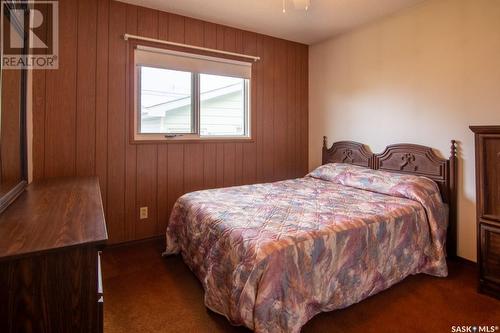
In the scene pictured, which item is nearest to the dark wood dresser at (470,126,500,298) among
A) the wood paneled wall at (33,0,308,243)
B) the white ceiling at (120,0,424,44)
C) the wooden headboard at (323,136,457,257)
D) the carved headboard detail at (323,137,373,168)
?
the wooden headboard at (323,136,457,257)

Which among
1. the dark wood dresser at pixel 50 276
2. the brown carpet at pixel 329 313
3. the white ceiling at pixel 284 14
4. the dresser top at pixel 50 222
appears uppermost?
the white ceiling at pixel 284 14

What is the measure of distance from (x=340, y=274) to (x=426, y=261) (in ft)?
3.44

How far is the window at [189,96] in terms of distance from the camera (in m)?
2.92

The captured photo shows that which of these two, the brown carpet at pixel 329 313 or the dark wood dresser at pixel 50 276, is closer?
the dark wood dresser at pixel 50 276

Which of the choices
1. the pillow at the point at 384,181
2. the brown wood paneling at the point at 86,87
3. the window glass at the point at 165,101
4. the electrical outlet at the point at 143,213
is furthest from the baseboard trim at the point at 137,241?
the pillow at the point at 384,181

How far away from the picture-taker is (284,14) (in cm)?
298

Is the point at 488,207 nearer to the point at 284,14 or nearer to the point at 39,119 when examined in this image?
the point at 284,14

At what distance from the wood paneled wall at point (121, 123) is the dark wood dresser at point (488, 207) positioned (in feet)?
7.27

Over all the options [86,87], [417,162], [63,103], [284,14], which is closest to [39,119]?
[63,103]

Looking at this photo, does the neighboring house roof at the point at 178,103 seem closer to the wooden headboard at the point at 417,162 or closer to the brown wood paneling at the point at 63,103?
the brown wood paneling at the point at 63,103

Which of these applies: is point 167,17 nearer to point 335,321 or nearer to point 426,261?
point 335,321

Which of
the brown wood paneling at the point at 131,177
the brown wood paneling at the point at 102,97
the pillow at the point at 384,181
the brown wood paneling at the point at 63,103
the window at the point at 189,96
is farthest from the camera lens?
the window at the point at 189,96

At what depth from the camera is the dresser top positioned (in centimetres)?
97

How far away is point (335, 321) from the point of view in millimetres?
1738
